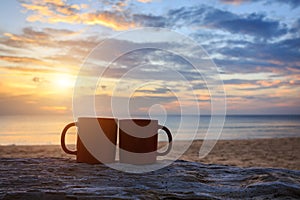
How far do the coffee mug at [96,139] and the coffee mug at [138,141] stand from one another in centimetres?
6

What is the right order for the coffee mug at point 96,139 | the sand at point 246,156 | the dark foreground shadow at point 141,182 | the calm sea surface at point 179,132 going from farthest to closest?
the calm sea surface at point 179,132 < the sand at point 246,156 < the coffee mug at point 96,139 < the dark foreground shadow at point 141,182

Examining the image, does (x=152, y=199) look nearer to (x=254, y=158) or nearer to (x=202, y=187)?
(x=202, y=187)

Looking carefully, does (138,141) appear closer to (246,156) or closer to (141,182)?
(141,182)

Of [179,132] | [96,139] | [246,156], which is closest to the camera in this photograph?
[96,139]

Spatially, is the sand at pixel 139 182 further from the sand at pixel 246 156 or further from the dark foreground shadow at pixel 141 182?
the sand at pixel 246 156

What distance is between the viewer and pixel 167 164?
5.59 feet

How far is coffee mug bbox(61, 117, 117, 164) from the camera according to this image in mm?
1679

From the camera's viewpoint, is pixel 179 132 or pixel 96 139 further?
pixel 179 132

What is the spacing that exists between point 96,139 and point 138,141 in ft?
0.72

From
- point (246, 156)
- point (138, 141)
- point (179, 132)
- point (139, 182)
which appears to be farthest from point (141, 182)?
point (179, 132)

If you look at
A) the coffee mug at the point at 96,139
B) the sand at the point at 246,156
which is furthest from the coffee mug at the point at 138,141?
the sand at the point at 246,156

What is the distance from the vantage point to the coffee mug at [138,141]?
1.70 metres

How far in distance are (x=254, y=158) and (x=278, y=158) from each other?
75 cm

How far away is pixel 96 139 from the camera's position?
1.68m
